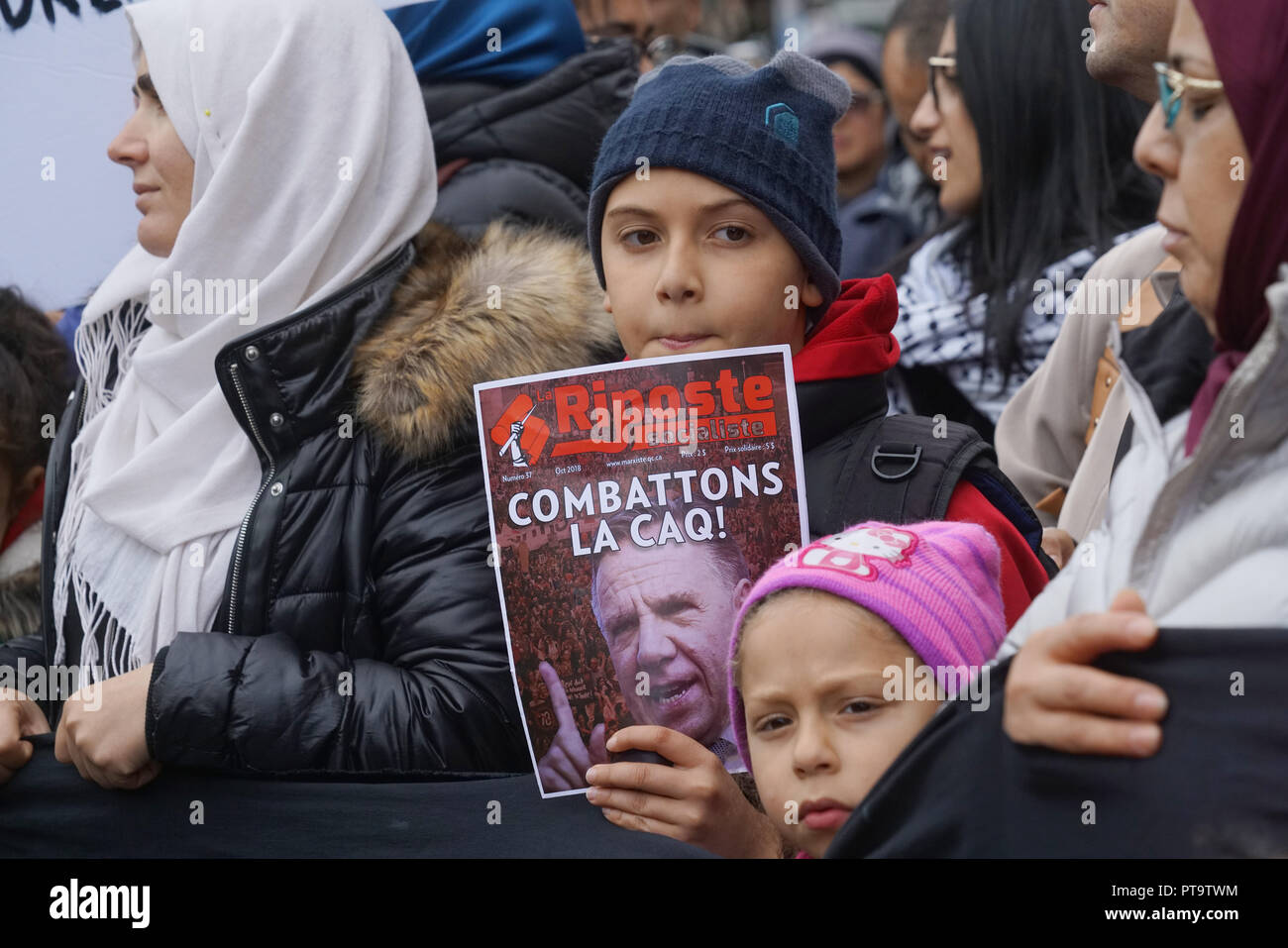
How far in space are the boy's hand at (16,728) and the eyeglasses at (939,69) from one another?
2376mm

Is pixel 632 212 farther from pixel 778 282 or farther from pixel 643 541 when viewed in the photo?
pixel 643 541

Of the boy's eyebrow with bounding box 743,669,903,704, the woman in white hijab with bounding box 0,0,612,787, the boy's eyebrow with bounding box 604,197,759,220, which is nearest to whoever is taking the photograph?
the boy's eyebrow with bounding box 743,669,903,704

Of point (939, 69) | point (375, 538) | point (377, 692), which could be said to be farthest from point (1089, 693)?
point (939, 69)

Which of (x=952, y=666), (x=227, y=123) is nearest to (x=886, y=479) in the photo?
(x=952, y=666)

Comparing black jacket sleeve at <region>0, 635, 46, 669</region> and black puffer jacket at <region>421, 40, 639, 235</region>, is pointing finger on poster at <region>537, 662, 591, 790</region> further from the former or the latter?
black puffer jacket at <region>421, 40, 639, 235</region>

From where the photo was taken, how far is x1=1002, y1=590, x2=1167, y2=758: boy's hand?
140cm

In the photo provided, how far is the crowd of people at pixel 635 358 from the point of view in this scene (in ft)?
4.85

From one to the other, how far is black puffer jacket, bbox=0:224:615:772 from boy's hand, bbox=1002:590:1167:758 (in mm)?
970

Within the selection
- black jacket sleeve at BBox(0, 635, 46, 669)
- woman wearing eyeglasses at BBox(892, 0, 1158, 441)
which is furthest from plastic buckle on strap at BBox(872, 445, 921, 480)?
black jacket sleeve at BBox(0, 635, 46, 669)

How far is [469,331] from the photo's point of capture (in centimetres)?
244

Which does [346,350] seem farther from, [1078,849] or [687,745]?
[1078,849]

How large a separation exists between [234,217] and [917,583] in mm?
1447

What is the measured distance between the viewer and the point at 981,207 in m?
3.37

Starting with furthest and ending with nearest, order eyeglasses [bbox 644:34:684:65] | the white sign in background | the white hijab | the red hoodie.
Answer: eyeglasses [bbox 644:34:684:65] → the white sign in background → the white hijab → the red hoodie
